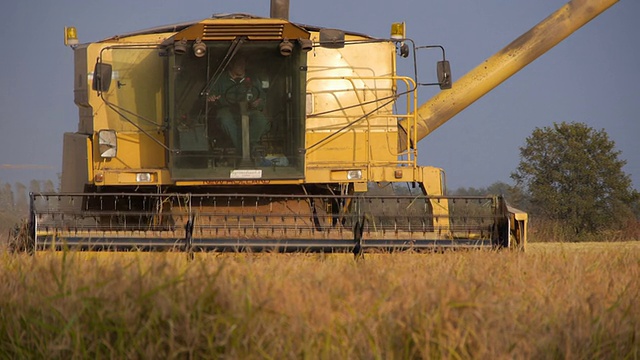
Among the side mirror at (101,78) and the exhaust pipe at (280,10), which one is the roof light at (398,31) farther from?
the side mirror at (101,78)

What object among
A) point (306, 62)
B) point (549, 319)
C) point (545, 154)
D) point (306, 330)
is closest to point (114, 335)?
point (306, 330)

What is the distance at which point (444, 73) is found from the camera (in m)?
9.61

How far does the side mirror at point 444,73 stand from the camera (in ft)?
31.5

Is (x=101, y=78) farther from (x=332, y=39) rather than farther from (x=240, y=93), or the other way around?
(x=332, y=39)

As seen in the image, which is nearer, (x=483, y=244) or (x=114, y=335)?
(x=114, y=335)

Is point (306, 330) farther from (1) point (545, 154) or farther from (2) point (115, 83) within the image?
(1) point (545, 154)

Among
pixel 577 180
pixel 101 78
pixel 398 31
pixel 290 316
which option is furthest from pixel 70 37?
pixel 577 180

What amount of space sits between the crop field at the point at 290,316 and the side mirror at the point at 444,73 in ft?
14.8

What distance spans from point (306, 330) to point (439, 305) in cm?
54

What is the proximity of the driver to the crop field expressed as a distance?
4322mm

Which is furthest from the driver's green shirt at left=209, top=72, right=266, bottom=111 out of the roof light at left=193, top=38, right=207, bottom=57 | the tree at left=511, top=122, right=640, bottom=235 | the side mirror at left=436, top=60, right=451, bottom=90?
the tree at left=511, top=122, right=640, bottom=235

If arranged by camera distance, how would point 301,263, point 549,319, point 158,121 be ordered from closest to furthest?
point 549,319, point 301,263, point 158,121

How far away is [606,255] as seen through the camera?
7.47 m

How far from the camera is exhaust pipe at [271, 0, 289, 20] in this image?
1152 cm
